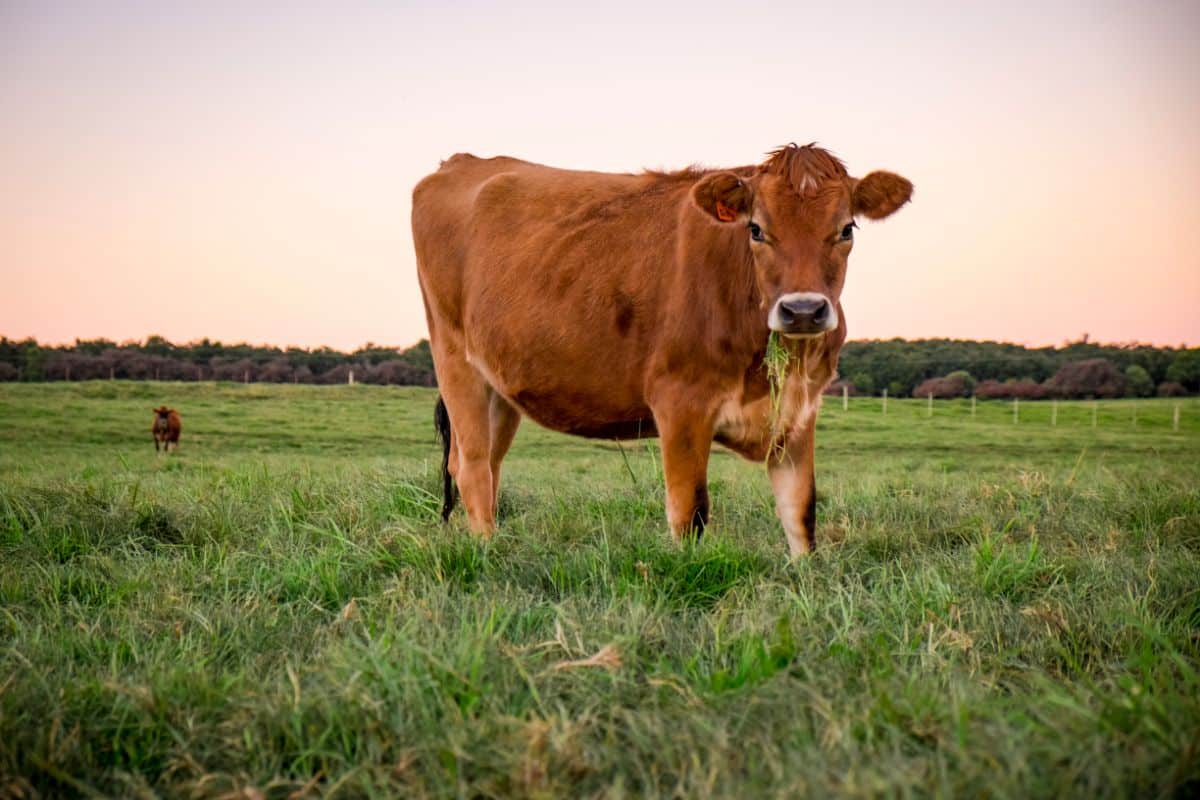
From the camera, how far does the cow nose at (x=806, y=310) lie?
4.31 meters

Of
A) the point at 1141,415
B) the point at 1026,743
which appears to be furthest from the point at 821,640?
the point at 1141,415

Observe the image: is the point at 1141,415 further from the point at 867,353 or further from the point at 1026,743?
the point at 1026,743

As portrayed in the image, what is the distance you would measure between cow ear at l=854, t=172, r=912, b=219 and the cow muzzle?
37.2 inches

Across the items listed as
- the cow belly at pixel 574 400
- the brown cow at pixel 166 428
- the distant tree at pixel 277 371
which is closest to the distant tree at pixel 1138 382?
the brown cow at pixel 166 428

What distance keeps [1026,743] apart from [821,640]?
0.98 meters

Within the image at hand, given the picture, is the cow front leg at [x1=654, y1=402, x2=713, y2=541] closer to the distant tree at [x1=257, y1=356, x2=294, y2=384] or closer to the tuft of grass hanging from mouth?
the tuft of grass hanging from mouth

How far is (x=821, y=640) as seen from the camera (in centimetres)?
314

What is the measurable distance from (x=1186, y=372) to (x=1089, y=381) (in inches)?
240

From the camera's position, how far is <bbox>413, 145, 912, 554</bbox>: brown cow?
4758 mm

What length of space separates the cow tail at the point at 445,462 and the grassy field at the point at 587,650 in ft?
1.05

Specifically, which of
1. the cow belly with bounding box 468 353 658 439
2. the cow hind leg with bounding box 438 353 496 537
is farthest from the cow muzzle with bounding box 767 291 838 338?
the cow hind leg with bounding box 438 353 496 537

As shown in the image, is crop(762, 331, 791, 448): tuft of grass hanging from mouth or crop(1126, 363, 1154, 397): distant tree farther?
crop(1126, 363, 1154, 397): distant tree

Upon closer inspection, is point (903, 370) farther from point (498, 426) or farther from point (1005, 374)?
point (498, 426)

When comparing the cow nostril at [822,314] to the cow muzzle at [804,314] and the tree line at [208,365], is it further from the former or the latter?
the tree line at [208,365]
